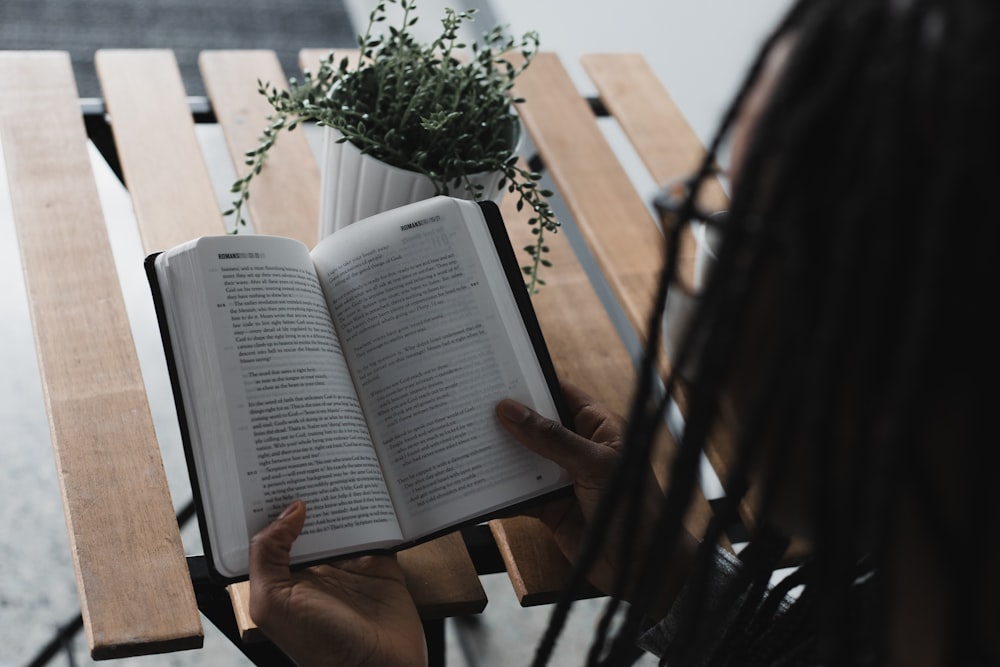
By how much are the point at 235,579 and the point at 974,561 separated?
44 centimetres

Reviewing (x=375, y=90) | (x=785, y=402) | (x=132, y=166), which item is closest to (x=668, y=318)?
(x=375, y=90)

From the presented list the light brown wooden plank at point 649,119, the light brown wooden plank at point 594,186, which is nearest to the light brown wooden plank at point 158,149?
the light brown wooden plank at point 594,186

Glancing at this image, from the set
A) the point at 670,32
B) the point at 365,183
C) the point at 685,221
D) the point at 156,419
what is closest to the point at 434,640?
the point at 365,183

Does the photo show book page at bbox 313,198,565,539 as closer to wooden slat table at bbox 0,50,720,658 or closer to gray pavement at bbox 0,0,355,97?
wooden slat table at bbox 0,50,720,658

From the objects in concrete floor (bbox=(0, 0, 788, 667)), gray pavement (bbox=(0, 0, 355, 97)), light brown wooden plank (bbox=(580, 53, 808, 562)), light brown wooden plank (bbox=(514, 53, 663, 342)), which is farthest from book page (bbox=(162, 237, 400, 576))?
gray pavement (bbox=(0, 0, 355, 97))

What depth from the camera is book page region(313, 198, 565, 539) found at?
0.70 metres

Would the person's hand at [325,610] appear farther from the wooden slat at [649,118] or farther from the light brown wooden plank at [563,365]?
the wooden slat at [649,118]

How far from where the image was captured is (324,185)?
927mm

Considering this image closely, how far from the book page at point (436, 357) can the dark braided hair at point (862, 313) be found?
0.25 m

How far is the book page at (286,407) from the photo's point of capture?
2.14 ft

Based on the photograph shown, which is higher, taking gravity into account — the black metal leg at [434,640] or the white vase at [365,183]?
the white vase at [365,183]

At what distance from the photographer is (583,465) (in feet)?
2.34

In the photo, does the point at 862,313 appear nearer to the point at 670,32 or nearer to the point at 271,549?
the point at 271,549

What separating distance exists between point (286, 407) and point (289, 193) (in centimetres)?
44
